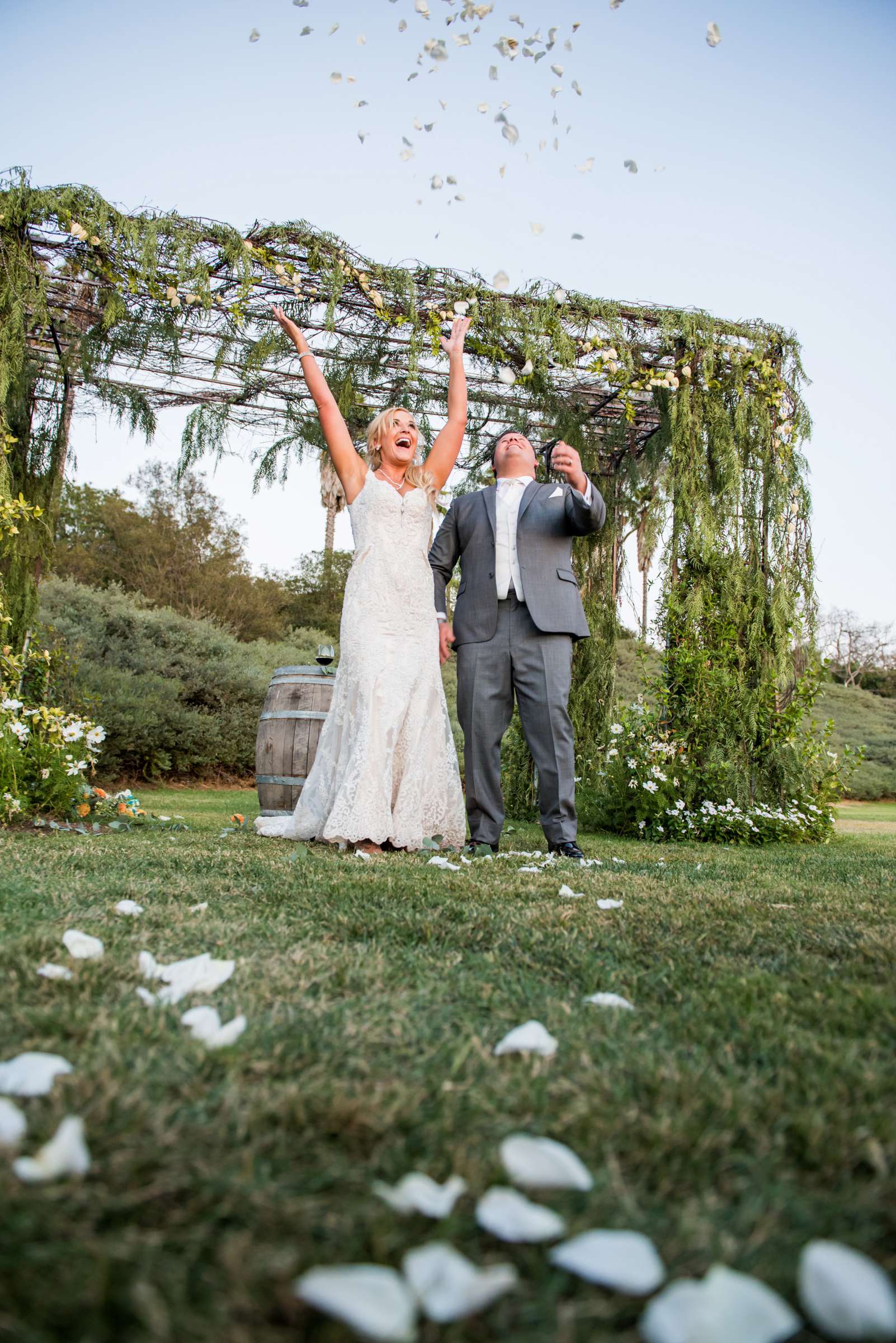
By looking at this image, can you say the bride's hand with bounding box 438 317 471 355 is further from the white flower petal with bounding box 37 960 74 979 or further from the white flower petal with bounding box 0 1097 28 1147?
the white flower petal with bounding box 0 1097 28 1147

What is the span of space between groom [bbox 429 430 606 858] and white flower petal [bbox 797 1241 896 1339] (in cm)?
316

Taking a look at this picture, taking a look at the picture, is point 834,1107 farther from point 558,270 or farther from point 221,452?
point 221,452

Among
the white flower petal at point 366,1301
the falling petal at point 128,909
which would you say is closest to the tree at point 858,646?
the falling petal at point 128,909

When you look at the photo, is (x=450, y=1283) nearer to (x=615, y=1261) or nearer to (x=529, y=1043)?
(x=615, y=1261)

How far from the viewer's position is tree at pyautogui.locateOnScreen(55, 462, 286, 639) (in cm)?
1712

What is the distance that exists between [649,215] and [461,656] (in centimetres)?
239

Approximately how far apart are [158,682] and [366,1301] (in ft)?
34.7

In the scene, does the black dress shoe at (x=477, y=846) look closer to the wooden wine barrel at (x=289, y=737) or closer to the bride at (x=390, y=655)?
the bride at (x=390, y=655)

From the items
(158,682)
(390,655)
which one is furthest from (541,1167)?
(158,682)

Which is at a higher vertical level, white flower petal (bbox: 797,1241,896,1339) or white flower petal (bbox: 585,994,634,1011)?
white flower petal (bbox: 797,1241,896,1339)

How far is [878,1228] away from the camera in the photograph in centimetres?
61

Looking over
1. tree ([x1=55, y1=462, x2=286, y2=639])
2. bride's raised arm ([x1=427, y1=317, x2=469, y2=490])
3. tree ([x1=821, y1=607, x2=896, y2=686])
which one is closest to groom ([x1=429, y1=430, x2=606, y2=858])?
bride's raised arm ([x1=427, y1=317, x2=469, y2=490])

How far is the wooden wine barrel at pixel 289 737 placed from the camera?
5.34m

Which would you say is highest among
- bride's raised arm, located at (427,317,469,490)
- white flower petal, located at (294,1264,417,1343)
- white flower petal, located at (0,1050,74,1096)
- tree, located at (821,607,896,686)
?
tree, located at (821,607,896,686)
